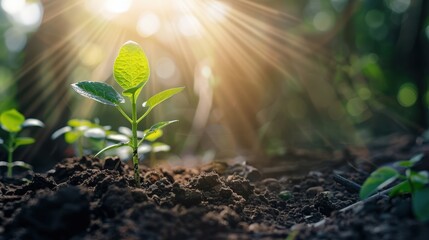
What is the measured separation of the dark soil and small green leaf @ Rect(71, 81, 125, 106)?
0.33 meters

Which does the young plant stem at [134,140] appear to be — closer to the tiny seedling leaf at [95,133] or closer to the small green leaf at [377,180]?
the tiny seedling leaf at [95,133]

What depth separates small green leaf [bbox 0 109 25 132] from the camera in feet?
8.02

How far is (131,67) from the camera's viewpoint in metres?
1.80

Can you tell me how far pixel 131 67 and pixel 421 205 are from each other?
118 cm

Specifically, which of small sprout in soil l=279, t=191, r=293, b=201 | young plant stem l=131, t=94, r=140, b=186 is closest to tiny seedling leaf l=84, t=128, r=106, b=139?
young plant stem l=131, t=94, r=140, b=186

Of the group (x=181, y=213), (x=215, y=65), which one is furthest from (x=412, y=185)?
(x=215, y=65)

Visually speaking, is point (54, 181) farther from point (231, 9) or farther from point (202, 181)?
point (231, 9)

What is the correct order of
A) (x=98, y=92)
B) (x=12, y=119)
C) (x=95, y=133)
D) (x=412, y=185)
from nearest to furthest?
(x=412, y=185) → (x=98, y=92) → (x=12, y=119) → (x=95, y=133)

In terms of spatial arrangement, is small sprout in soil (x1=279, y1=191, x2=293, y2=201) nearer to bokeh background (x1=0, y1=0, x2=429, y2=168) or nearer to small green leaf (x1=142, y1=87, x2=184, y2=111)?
small green leaf (x1=142, y1=87, x2=184, y2=111)

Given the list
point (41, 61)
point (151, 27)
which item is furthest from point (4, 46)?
point (41, 61)

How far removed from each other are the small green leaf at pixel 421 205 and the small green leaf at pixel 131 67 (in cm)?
108

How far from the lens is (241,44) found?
4922 millimetres

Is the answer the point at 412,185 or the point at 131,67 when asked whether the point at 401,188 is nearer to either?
the point at 412,185

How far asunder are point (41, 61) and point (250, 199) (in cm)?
316
